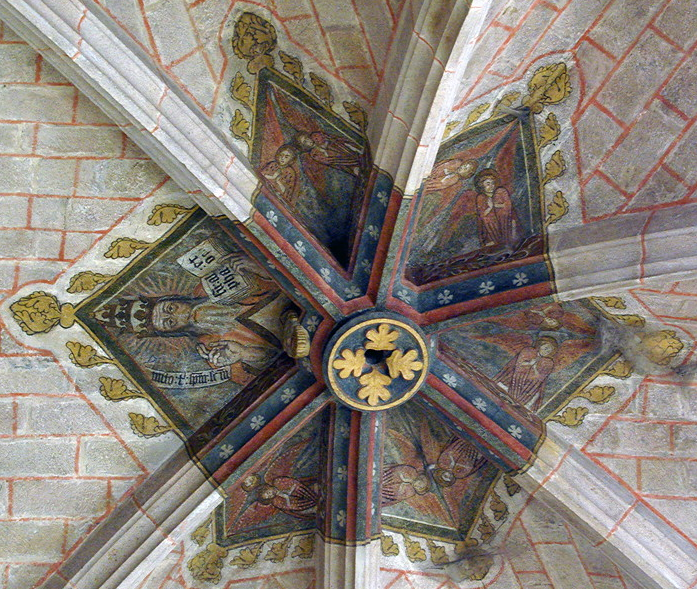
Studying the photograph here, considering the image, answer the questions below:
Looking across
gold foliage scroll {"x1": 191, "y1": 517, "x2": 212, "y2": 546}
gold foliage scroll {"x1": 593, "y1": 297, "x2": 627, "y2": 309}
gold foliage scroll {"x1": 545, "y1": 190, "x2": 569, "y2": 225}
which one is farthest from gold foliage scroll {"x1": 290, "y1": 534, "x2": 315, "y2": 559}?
gold foliage scroll {"x1": 545, "y1": 190, "x2": 569, "y2": 225}

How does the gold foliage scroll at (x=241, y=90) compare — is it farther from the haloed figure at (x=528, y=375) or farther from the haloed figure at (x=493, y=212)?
the haloed figure at (x=528, y=375)

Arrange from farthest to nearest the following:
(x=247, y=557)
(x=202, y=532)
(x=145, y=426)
Answer: (x=247, y=557) < (x=202, y=532) < (x=145, y=426)

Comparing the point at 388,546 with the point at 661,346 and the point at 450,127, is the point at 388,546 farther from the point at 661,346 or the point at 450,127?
the point at 450,127

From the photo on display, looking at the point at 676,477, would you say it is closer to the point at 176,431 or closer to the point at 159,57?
A: the point at 176,431

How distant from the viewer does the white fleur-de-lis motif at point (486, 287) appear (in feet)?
19.5

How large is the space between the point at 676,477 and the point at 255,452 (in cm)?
278

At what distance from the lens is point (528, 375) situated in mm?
6469

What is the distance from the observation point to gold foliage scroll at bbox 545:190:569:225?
593 cm

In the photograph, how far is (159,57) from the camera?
17.8 ft

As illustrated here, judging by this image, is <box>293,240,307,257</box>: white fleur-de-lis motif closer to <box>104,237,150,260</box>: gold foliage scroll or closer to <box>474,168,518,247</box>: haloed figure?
<box>104,237,150,260</box>: gold foliage scroll

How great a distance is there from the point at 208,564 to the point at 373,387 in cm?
171

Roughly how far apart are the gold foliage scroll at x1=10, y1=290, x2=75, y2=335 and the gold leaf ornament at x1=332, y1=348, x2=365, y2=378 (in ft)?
5.57

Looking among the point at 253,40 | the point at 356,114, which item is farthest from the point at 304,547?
the point at 253,40

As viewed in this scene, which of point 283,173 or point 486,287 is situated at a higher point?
point 283,173
